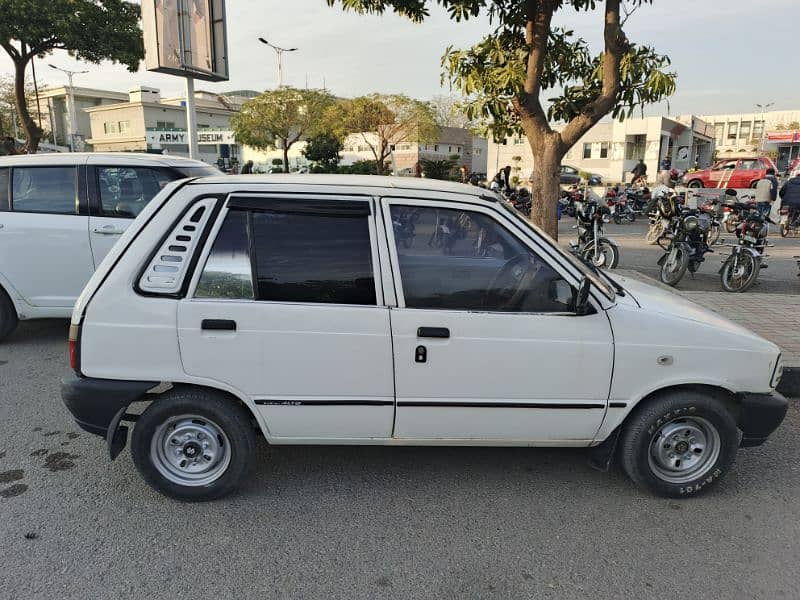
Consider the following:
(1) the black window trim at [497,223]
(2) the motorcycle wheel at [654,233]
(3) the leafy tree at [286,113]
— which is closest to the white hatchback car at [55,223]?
(1) the black window trim at [497,223]

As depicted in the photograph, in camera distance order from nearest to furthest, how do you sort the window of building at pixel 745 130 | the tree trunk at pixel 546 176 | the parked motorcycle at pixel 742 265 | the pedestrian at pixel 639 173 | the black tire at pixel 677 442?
1. the black tire at pixel 677 442
2. the tree trunk at pixel 546 176
3. the parked motorcycle at pixel 742 265
4. the pedestrian at pixel 639 173
5. the window of building at pixel 745 130

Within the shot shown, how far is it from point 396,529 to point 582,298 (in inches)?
61.2

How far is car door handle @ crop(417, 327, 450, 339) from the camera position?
2969mm

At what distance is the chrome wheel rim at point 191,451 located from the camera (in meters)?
3.13

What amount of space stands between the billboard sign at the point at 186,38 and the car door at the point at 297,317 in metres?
8.62

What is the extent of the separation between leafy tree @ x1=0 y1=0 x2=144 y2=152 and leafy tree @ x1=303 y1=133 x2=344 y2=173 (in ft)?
84.6

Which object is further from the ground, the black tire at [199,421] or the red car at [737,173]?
the red car at [737,173]

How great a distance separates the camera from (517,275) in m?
3.12

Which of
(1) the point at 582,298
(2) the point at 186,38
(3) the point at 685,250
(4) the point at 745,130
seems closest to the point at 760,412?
(1) the point at 582,298

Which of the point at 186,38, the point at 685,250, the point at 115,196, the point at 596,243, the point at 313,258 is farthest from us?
the point at 186,38

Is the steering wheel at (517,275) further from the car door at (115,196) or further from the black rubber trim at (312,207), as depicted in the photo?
the car door at (115,196)

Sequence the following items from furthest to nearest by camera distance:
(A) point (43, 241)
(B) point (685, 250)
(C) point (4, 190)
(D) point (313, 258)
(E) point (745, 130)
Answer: (E) point (745, 130)
(B) point (685, 250)
(C) point (4, 190)
(A) point (43, 241)
(D) point (313, 258)

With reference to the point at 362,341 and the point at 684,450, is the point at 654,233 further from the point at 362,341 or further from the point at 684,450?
the point at 362,341


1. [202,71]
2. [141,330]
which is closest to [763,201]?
[202,71]
